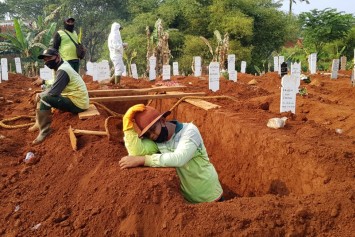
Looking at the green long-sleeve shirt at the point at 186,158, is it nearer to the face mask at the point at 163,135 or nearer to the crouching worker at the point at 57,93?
the face mask at the point at 163,135

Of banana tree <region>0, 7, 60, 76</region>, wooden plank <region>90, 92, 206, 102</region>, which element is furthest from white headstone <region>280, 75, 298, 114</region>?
banana tree <region>0, 7, 60, 76</region>

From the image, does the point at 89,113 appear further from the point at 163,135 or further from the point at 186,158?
the point at 186,158

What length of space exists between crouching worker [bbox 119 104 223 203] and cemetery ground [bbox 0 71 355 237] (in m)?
0.14

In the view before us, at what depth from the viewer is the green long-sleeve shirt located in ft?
11.2

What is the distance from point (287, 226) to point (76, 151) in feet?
9.00

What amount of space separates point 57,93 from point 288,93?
369 centimetres

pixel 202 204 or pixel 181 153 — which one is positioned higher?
pixel 181 153

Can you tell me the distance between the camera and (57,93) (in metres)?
5.54

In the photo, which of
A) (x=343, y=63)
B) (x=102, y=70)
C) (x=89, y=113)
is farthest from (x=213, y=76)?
(x=343, y=63)

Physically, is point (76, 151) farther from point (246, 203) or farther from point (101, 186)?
point (246, 203)

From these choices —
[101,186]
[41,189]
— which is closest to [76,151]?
[41,189]

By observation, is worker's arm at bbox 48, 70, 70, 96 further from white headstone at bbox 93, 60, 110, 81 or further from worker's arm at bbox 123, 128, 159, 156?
white headstone at bbox 93, 60, 110, 81

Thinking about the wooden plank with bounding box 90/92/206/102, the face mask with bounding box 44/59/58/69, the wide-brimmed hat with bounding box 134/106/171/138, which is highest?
the face mask with bounding box 44/59/58/69

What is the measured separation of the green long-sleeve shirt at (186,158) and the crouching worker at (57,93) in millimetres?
2376
